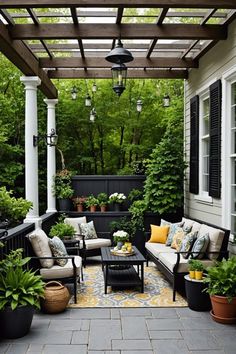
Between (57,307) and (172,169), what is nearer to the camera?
(57,307)

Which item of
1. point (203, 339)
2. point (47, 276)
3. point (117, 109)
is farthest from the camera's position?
point (117, 109)

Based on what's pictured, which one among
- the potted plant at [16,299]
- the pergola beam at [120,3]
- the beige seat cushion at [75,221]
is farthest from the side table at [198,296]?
the beige seat cushion at [75,221]

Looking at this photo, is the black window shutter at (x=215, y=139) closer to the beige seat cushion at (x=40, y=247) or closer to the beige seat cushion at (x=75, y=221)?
the beige seat cushion at (x=40, y=247)

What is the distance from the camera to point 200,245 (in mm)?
5777

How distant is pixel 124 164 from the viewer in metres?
13.3

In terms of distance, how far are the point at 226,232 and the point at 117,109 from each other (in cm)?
730

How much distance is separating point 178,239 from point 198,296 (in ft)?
5.78

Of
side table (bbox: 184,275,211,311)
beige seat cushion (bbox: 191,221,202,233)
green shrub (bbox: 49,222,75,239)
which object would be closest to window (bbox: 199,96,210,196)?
beige seat cushion (bbox: 191,221,202,233)

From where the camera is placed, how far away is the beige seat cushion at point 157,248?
6.82 meters

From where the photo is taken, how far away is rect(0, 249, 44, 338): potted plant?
4.21 m

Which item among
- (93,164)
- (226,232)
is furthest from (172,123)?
(226,232)

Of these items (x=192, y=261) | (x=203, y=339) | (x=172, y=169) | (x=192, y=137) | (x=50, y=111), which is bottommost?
(x=203, y=339)

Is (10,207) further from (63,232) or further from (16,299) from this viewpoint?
(63,232)

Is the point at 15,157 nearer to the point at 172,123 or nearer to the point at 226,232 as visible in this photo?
the point at 172,123
